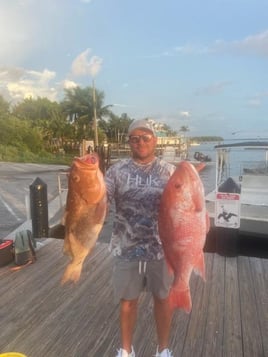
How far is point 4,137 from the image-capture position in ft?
139

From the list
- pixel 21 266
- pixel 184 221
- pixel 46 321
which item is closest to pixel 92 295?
pixel 46 321

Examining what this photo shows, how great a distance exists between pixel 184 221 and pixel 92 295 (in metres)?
2.45

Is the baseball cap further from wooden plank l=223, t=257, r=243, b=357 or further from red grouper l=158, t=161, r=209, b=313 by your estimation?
wooden plank l=223, t=257, r=243, b=357

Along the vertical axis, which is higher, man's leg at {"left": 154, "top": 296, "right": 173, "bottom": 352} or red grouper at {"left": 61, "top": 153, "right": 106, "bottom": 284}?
red grouper at {"left": 61, "top": 153, "right": 106, "bottom": 284}

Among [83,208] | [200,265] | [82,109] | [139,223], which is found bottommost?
[200,265]

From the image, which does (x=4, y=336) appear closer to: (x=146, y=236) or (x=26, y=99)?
(x=146, y=236)

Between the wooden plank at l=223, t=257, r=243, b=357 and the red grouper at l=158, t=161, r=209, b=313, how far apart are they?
1229 millimetres

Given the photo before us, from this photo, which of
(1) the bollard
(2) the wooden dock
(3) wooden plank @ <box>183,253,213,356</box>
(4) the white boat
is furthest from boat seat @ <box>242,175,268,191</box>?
(1) the bollard

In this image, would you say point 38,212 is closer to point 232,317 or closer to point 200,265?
point 232,317

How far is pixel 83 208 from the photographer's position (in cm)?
167

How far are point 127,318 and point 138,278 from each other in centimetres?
33

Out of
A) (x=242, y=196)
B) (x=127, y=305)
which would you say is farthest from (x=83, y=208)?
(x=242, y=196)

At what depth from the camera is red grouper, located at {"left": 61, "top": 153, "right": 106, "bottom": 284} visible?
160 cm

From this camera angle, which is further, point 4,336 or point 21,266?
point 21,266
